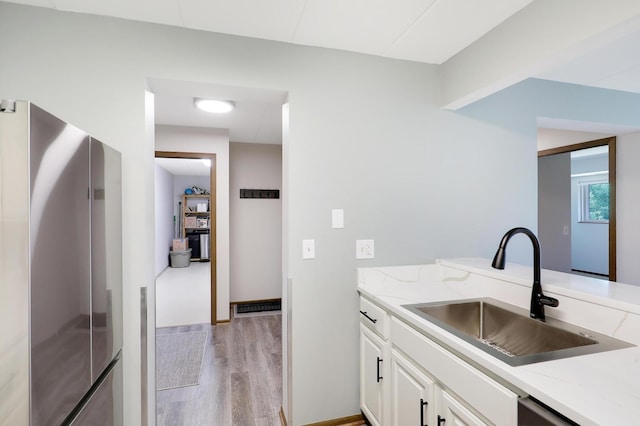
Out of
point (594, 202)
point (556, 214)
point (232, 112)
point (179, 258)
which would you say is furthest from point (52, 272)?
point (594, 202)

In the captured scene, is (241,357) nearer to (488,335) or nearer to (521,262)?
(488,335)

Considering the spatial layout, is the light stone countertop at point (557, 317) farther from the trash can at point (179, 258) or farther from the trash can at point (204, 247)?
the trash can at point (204, 247)

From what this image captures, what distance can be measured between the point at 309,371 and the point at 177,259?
23.9 ft

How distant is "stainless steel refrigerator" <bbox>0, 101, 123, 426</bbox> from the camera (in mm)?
835

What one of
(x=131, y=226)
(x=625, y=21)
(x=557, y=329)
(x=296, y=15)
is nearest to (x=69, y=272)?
(x=131, y=226)

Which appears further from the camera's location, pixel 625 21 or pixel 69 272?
pixel 625 21

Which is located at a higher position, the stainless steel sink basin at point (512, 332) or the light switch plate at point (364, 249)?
the light switch plate at point (364, 249)

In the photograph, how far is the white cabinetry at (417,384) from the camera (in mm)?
1029

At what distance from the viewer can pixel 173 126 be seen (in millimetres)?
3744

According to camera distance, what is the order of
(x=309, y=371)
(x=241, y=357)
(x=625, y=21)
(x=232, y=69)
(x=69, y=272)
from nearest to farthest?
(x=69, y=272), (x=625, y=21), (x=232, y=69), (x=309, y=371), (x=241, y=357)

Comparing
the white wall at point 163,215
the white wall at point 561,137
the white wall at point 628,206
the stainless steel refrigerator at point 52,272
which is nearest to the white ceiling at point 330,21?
the stainless steel refrigerator at point 52,272

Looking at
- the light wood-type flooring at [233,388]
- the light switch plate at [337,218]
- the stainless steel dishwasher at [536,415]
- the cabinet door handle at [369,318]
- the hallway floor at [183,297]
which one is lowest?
the hallway floor at [183,297]

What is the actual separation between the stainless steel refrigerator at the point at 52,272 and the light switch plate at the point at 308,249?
1029 millimetres

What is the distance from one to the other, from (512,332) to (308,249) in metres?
1.19
